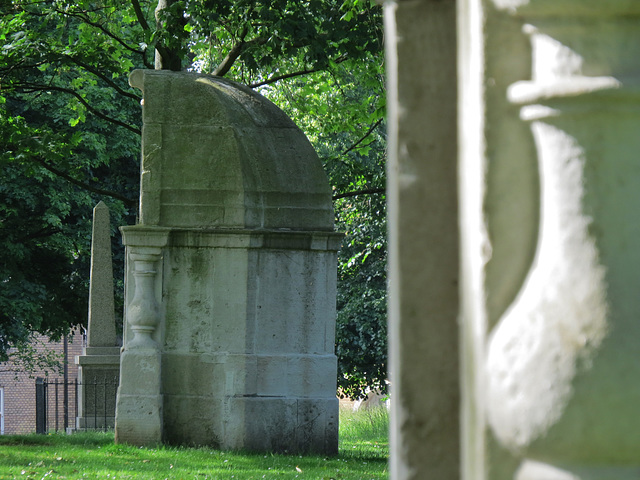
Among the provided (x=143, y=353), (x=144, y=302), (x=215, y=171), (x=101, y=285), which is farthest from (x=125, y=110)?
(x=143, y=353)

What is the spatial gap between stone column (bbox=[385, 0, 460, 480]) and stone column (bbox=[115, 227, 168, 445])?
813 cm

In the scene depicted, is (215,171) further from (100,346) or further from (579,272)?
(579,272)

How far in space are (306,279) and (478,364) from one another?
831 centimetres

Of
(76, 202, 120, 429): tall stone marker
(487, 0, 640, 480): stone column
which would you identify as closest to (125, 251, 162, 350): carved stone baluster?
(76, 202, 120, 429): tall stone marker

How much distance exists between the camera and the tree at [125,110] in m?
10.6

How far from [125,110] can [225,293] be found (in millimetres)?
11793

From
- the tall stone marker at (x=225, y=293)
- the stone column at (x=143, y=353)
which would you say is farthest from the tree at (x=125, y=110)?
the stone column at (x=143, y=353)

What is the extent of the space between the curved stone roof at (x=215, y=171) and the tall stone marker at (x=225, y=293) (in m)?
0.01

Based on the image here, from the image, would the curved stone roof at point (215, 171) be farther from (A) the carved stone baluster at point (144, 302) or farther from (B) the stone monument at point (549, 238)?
(B) the stone monument at point (549, 238)

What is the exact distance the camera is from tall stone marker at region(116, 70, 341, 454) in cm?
919

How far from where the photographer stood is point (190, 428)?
9.23 meters

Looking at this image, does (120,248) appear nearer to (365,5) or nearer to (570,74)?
(365,5)

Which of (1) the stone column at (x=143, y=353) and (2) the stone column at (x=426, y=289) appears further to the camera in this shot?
(1) the stone column at (x=143, y=353)

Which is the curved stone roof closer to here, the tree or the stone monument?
the tree
